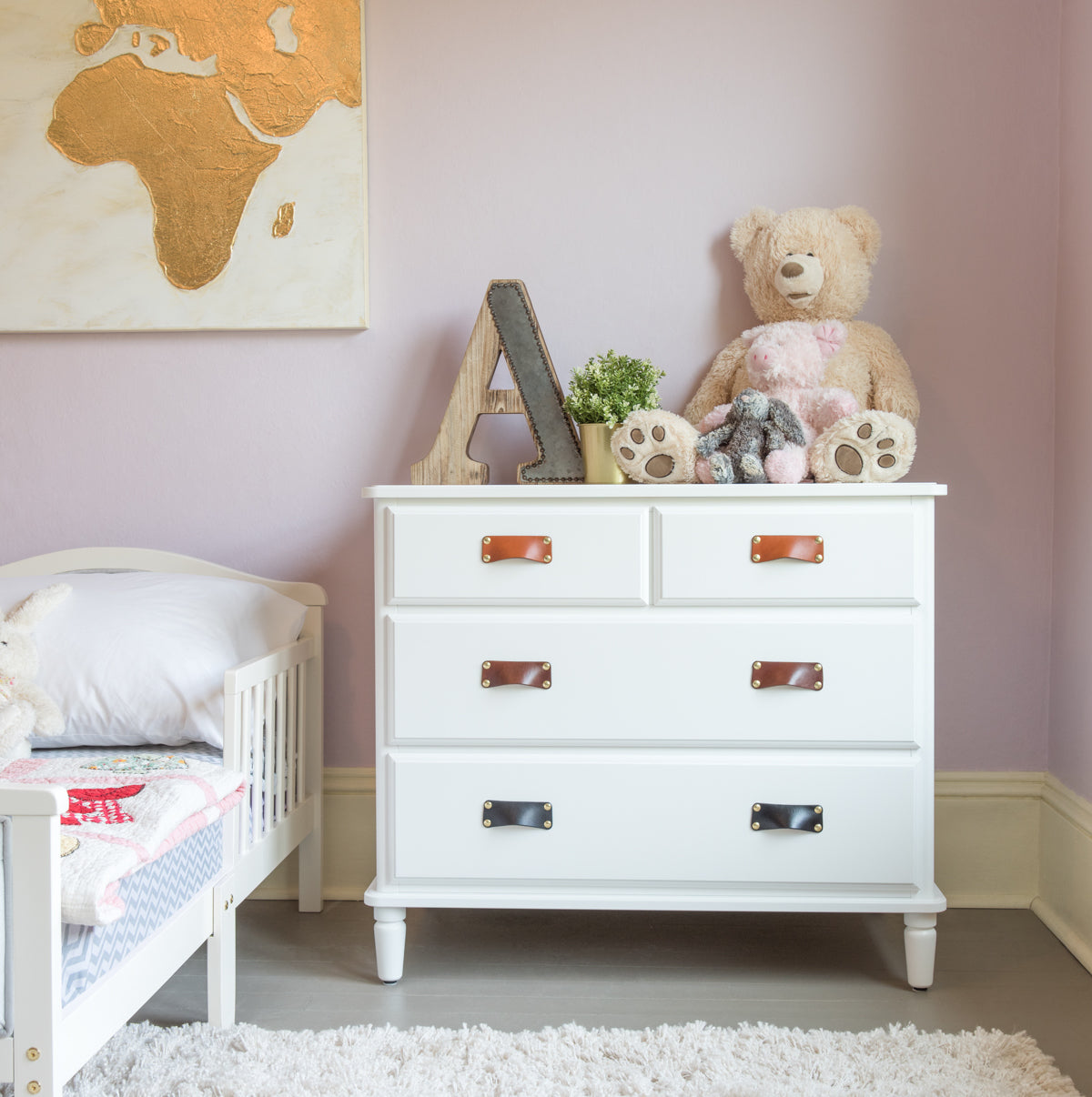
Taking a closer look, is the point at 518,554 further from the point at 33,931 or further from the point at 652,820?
the point at 33,931

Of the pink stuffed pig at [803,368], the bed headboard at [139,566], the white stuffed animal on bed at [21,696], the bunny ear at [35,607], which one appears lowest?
the white stuffed animal on bed at [21,696]

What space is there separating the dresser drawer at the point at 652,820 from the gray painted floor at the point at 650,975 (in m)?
0.20

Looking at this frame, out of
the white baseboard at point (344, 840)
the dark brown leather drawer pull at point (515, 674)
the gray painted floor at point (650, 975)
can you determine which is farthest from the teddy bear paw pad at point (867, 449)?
the white baseboard at point (344, 840)

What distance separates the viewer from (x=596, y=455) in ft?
5.66

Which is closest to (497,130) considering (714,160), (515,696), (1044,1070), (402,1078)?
(714,160)

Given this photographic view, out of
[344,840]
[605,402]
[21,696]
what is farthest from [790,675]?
[21,696]

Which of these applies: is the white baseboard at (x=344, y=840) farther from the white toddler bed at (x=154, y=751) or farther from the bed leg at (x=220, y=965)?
the bed leg at (x=220, y=965)

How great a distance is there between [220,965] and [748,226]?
63.8 inches

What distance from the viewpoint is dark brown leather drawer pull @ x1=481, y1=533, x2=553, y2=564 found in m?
1.55

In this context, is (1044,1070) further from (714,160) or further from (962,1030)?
(714,160)

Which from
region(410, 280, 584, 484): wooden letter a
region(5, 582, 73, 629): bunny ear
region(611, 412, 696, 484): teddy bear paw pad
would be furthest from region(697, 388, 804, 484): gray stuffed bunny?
region(5, 582, 73, 629): bunny ear

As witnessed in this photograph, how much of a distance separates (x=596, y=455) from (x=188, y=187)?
1.04 meters

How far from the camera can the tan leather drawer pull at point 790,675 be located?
1.53 m

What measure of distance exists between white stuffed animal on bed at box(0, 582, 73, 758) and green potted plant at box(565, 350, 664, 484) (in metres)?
0.97
